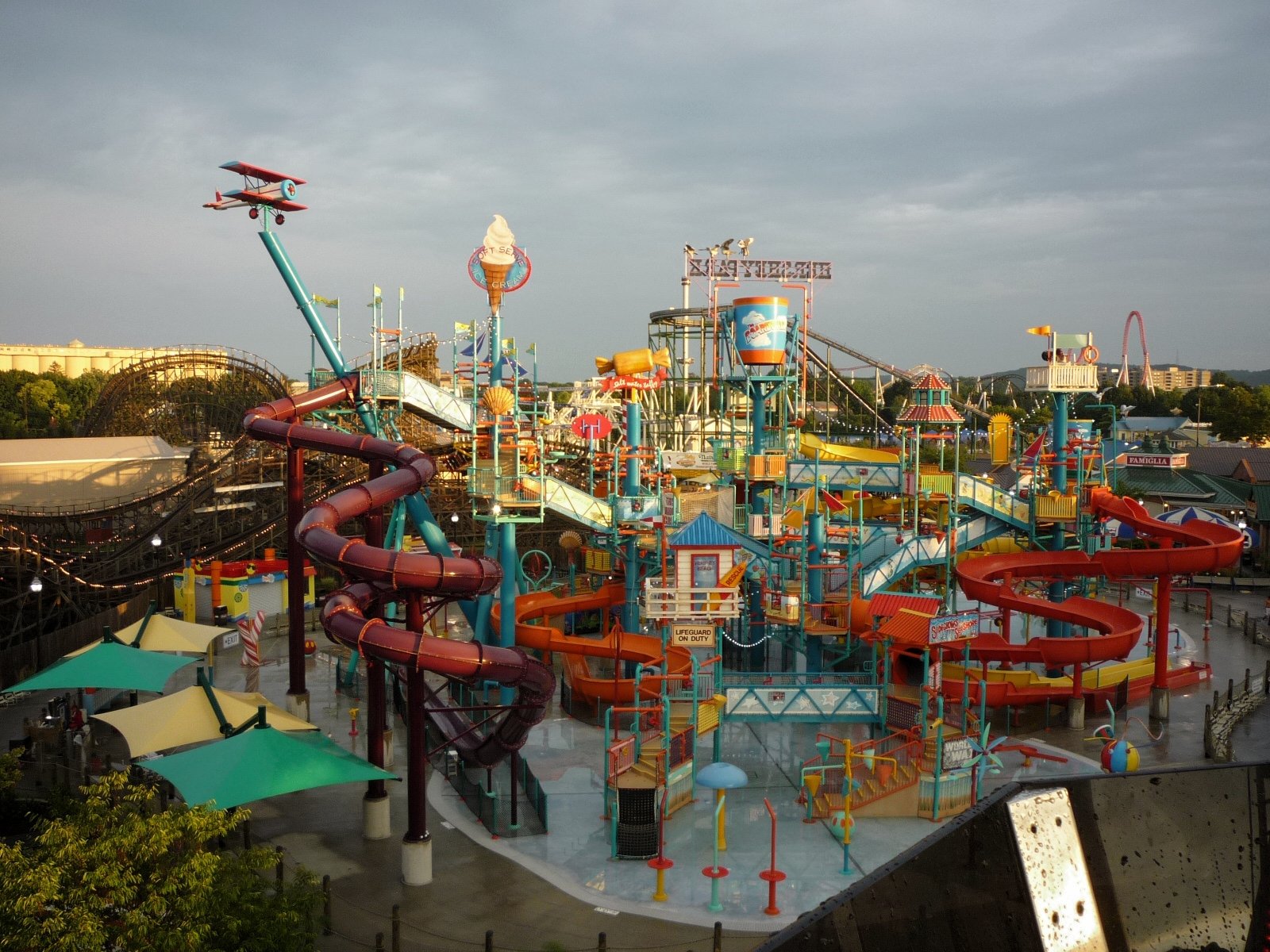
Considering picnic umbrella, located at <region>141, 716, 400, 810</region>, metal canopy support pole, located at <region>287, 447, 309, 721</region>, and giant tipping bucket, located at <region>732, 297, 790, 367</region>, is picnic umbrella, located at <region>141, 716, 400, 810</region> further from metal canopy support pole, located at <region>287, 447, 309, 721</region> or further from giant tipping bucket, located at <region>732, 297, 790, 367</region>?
giant tipping bucket, located at <region>732, 297, 790, 367</region>

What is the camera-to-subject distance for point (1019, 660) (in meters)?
25.7

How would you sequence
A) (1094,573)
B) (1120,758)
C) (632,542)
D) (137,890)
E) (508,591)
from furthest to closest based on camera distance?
(632,542)
(1094,573)
(508,591)
(1120,758)
(137,890)

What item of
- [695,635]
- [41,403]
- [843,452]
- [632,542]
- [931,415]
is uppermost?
[41,403]

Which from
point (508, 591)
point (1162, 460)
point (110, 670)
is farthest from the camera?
point (1162, 460)

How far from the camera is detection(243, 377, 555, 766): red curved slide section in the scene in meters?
16.8

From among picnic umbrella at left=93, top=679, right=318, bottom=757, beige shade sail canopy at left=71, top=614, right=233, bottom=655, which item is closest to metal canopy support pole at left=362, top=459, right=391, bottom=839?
picnic umbrella at left=93, top=679, right=318, bottom=757

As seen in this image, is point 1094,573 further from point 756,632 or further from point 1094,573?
point 756,632

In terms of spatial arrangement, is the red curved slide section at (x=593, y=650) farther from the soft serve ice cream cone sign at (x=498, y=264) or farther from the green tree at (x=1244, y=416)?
the green tree at (x=1244, y=416)

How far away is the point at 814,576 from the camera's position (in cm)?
2912

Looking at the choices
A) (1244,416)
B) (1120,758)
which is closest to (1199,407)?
(1244,416)

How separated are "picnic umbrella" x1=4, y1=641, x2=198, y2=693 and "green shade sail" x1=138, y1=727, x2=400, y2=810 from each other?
5.87 meters

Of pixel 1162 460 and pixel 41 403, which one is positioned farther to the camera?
pixel 41 403

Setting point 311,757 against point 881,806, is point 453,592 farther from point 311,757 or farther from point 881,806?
point 881,806

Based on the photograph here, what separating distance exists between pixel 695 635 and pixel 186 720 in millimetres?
10002
